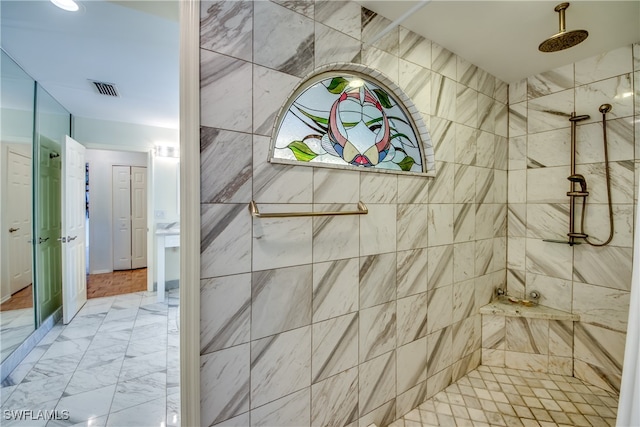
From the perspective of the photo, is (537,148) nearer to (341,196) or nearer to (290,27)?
(341,196)

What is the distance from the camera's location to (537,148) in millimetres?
2383

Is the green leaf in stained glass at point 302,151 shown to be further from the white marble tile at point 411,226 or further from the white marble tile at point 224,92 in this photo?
the white marble tile at point 411,226

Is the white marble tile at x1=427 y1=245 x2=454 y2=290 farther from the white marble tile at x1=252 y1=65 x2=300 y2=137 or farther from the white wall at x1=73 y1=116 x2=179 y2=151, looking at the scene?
A: the white wall at x1=73 y1=116 x2=179 y2=151

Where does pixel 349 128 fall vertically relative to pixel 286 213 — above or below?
above

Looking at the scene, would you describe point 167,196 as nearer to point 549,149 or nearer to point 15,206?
point 15,206

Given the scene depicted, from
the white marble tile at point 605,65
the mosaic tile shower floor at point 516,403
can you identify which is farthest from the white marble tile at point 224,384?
the white marble tile at point 605,65

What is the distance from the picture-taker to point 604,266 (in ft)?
6.76

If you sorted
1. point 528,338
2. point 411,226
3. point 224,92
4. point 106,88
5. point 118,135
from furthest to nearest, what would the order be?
point 118,135 < point 106,88 < point 528,338 < point 411,226 < point 224,92

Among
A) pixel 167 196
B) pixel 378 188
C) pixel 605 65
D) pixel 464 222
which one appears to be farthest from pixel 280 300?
pixel 167 196

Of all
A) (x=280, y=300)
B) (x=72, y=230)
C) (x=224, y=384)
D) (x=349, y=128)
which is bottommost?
(x=224, y=384)

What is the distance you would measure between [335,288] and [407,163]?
95 cm

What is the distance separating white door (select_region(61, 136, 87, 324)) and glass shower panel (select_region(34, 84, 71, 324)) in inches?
5.4

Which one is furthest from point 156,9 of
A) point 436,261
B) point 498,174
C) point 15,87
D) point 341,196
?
point 498,174

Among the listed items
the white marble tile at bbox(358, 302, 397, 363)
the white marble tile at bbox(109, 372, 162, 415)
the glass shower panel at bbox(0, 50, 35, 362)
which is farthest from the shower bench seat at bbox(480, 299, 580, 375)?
the glass shower panel at bbox(0, 50, 35, 362)
